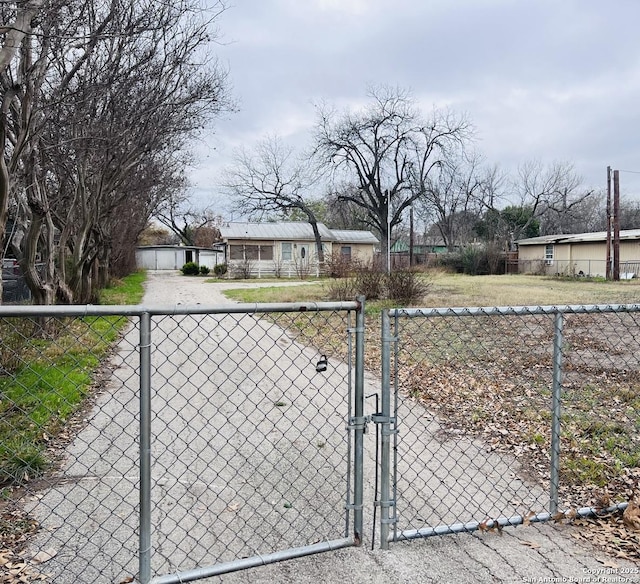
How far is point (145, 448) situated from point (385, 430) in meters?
1.10

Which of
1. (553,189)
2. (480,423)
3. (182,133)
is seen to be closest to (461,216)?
(553,189)

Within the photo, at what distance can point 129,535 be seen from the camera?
288cm

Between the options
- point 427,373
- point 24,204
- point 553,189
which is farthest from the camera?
point 553,189

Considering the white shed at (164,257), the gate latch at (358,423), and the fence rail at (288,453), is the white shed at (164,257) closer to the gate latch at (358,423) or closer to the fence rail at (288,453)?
the fence rail at (288,453)

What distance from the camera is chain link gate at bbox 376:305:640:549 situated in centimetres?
286

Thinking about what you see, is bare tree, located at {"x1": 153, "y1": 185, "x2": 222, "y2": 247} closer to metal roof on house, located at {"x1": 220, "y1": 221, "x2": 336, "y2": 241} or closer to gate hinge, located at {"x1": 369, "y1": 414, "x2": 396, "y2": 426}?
metal roof on house, located at {"x1": 220, "y1": 221, "x2": 336, "y2": 241}

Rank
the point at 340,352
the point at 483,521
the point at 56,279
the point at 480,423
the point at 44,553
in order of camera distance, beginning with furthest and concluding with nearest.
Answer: the point at 56,279 < the point at 340,352 < the point at 480,423 < the point at 483,521 < the point at 44,553

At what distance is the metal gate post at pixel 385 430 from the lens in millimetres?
2506

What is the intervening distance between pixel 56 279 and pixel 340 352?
621cm

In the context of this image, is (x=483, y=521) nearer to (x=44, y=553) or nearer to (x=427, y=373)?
(x=44, y=553)

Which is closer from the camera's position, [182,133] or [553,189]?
[182,133]

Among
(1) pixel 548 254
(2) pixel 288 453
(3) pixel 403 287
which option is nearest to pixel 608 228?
(1) pixel 548 254

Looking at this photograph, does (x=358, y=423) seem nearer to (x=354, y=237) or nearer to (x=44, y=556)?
(x=44, y=556)

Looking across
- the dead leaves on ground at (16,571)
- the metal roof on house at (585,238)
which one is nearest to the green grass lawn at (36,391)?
the dead leaves on ground at (16,571)
